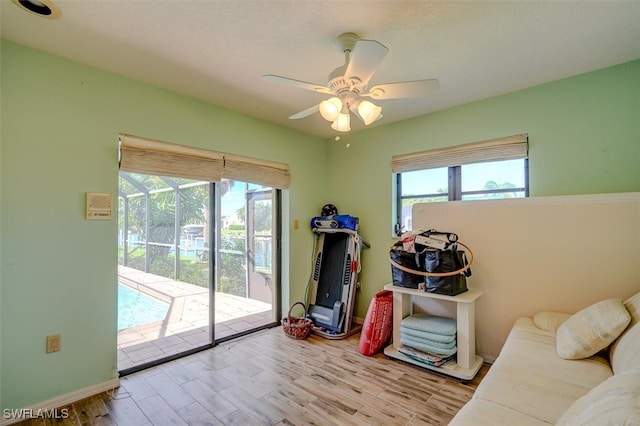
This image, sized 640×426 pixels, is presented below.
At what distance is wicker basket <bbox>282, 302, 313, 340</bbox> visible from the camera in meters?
3.29

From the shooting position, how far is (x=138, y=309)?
125 inches

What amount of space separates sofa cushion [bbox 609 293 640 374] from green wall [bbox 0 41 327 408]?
321 cm

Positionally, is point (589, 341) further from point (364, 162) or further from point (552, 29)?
point (364, 162)

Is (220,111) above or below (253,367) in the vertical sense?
above

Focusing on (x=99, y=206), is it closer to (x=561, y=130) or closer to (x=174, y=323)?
(x=174, y=323)

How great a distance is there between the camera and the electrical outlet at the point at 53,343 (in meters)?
2.11

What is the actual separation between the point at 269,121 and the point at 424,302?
103 inches

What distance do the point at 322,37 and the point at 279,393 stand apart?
2.51 m

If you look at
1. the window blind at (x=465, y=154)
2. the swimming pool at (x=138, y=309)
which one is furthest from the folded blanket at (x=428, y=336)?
the swimming pool at (x=138, y=309)

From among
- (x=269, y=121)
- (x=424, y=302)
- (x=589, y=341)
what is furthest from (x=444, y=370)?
(x=269, y=121)

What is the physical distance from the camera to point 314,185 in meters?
4.12

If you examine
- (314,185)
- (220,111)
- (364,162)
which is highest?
(220,111)

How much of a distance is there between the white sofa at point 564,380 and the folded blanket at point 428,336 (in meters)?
0.48

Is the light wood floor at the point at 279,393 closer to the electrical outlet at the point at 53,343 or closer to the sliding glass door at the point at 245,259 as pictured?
the electrical outlet at the point at 53,343
